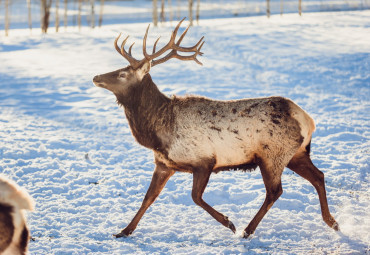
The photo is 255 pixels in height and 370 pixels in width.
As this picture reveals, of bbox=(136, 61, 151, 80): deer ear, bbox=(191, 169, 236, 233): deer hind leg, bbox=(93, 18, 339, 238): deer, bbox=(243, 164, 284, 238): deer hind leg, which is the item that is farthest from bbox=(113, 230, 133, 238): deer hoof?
bbox=(136, 61, 151, 80): deer ear

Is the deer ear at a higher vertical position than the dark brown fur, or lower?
higher

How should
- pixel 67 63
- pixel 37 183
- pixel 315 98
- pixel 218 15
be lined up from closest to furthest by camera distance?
pixel 37 183 → pixel 315 98 → pixel 67 63 → pixel 218 15

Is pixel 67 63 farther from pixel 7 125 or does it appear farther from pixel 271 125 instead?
pixel 271 125

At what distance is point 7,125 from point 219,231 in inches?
209

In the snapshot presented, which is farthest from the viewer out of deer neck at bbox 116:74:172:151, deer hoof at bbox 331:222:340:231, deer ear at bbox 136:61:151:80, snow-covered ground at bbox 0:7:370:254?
deer ear at bbox 136:61:151:80

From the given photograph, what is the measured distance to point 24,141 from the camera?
26.7 feet

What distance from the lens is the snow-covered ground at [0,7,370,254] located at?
5004 millimetres

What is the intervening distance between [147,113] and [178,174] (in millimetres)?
1892

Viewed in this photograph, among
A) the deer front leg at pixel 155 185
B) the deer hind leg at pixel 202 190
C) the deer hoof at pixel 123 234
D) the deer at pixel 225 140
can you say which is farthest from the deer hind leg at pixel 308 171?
the deer hoof at pixel 123 234

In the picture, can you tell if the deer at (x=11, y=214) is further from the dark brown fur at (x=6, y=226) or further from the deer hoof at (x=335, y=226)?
the deer hoof at (x=335, y=226)

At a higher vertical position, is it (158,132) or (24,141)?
(158,132)

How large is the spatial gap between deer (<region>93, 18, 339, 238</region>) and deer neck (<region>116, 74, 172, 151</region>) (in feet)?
0.03

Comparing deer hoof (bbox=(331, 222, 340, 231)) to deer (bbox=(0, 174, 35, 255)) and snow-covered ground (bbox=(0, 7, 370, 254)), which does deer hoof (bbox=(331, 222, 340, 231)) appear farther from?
deer (bbox=(0, 174, 35, 255))

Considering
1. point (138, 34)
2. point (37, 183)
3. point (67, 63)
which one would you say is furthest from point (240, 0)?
point (37, 183)
